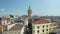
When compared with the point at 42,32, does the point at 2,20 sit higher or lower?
higher

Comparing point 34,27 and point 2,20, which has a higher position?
point 2,20

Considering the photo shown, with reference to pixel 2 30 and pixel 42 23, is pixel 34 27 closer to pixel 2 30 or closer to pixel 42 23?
pixel 42 23

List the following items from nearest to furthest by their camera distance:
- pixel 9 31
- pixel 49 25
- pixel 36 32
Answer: pixel 9 31, pixel 36 32, pixel 49 25

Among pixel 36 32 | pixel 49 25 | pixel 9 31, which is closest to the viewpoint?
pixel 9 31

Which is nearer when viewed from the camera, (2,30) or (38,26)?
(2,30)

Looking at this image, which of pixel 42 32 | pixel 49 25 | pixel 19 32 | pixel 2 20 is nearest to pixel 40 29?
pixel 42 32

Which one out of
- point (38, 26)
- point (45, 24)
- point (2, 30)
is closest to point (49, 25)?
point (45, 24)

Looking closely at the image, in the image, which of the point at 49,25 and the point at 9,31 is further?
the point at 49,25

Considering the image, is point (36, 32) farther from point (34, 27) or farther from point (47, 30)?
point (47, 30)
